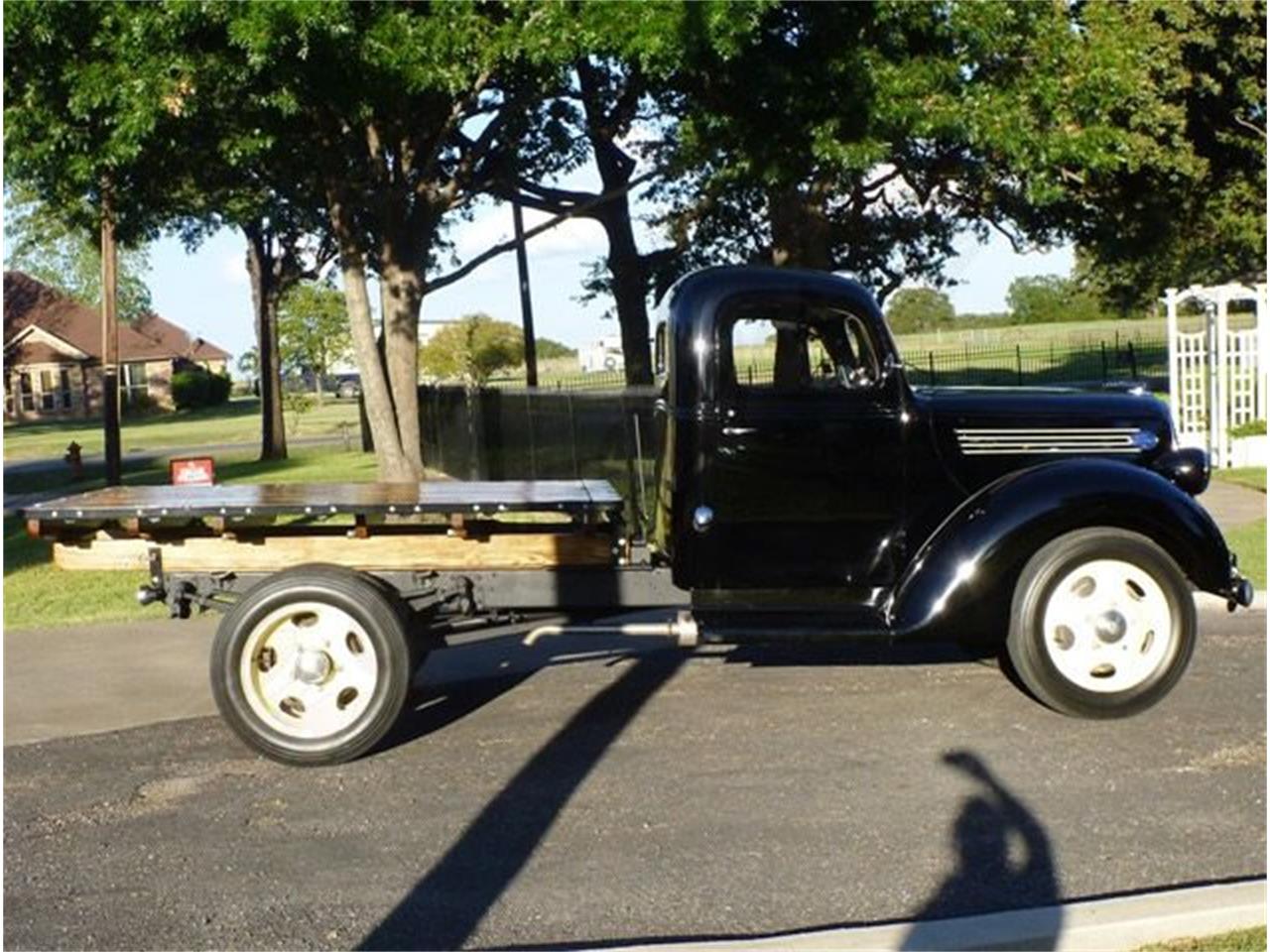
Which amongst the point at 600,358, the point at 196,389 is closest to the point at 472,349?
the point at 600,358

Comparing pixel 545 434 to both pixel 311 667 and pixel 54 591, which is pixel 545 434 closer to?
pixel 54 591

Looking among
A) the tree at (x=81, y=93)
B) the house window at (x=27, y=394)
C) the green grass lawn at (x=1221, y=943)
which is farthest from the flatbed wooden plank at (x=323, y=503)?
the house window at (x=27, y=394)

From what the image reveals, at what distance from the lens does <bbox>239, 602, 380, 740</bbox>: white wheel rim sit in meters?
7.31

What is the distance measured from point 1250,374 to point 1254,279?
39.0ft

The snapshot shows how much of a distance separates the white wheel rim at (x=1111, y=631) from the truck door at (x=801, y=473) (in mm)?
814

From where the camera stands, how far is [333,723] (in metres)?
7.33

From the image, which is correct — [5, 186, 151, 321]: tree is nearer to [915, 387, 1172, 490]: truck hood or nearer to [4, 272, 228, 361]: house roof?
[4, 272, 228, 361]: house roof

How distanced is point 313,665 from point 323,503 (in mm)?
709

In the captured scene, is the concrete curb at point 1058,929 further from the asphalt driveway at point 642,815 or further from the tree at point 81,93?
the tree at point 81,93

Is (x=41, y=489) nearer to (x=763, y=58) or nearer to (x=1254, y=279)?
(x=763, y=58)

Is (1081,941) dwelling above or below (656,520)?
below

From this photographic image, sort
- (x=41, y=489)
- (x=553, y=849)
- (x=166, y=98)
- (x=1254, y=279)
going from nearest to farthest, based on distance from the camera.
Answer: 1. (x=553, y=849)
2. (x=166, y=98)
3. (x=41, y=489)
4. (x=1254, y=279)

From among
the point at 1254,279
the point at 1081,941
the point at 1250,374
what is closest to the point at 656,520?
the point at 1081,941

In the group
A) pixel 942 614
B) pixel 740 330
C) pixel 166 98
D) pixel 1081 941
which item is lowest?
pixel 1081 941
